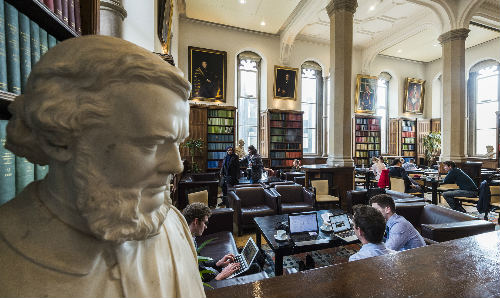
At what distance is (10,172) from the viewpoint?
0.73 m

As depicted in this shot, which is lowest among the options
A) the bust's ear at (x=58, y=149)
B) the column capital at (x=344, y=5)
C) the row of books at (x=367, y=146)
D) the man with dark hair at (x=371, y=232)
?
the man with dark hair at (x=371, y=232)

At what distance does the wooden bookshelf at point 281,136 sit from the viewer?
9.04 meters

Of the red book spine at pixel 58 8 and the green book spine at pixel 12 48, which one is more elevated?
the red book spine at pixel 58 8

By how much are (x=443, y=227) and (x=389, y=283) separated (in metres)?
2.21

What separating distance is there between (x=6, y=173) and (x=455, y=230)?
3.36 metres

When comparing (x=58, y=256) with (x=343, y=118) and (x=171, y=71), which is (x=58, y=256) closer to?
(x=171, y=71)

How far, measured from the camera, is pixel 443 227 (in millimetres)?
2344

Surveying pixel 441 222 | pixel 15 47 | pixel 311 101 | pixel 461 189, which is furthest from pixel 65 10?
pixel 311 101

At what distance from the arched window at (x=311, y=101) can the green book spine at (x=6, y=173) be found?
33.5 feet

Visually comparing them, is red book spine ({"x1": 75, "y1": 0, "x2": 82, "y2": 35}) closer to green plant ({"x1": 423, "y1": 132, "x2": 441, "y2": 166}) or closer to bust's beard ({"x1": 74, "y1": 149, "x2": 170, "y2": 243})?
bust's beard ({"x1": 74, "y1": 149, "x2": 170, "y2": 243})

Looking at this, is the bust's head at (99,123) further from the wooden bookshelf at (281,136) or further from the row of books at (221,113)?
the wooden bookshelf at (281,136)

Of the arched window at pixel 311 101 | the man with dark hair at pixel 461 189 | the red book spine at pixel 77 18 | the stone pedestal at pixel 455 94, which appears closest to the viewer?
the red book spine at pixel 77 18

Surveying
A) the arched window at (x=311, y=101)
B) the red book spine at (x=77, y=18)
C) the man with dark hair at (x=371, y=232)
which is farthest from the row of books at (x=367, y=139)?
the red book spine at (x=77, y=18)

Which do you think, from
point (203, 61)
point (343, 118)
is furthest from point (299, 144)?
point (203, 61)
